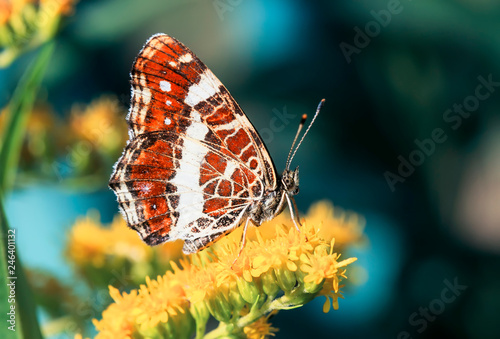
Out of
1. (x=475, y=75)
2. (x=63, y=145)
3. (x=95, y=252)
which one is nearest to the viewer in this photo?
(x=95, y=252)

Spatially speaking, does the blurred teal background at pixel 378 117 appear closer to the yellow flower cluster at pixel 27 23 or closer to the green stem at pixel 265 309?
the yellow flower cluster at pixel 27 23

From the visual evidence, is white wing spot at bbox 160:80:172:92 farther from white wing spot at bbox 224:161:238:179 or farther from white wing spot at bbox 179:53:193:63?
white wing spot at bbox 224:161:238:179

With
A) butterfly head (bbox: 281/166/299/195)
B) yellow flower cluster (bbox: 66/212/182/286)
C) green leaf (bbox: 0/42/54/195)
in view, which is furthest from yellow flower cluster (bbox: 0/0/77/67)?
butterfly head (bbox: 281/166/299/195)

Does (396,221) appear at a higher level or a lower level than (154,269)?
lower

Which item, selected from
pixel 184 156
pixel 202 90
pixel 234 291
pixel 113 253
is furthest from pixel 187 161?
pixel 113 253

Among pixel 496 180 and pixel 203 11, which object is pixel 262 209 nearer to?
pixel 496 180

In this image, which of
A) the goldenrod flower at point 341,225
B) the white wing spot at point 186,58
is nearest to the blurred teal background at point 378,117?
the goldenrod flower at point 341,225

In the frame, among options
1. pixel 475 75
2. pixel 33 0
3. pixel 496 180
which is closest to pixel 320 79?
pixel 475 75
